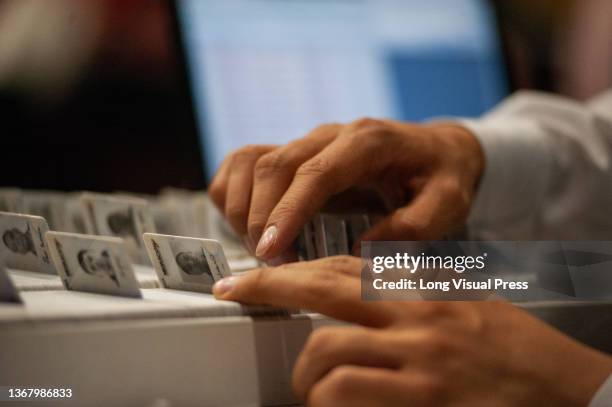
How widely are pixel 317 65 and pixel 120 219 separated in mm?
834

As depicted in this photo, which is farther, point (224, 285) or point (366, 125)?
point (366, 125)

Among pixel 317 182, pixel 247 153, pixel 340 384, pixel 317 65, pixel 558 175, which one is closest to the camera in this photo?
pixel 340 384

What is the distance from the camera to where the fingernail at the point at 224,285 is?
455 mm

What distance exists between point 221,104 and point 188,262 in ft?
2.87

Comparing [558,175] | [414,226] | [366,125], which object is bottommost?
[558,175]

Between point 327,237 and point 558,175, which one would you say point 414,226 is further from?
point 558,175

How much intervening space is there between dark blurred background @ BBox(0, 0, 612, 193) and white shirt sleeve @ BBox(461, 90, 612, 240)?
26.5 inches

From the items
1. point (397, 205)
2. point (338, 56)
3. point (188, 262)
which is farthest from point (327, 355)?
point (338, 56)

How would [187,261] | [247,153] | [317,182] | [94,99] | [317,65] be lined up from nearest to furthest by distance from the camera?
[187,261] → [317,182] → [247,153] → [94,99] → [317,65]

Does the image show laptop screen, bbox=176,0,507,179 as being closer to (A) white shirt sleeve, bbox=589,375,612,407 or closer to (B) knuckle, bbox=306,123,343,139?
(B) knuckle, bbox=306,123,343,139

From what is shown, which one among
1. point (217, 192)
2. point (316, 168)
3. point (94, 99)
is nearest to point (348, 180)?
point (316, 168)

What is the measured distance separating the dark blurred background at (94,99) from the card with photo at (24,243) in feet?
2.22

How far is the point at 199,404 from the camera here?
1.35 feet

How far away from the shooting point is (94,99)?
1266 millimetres
